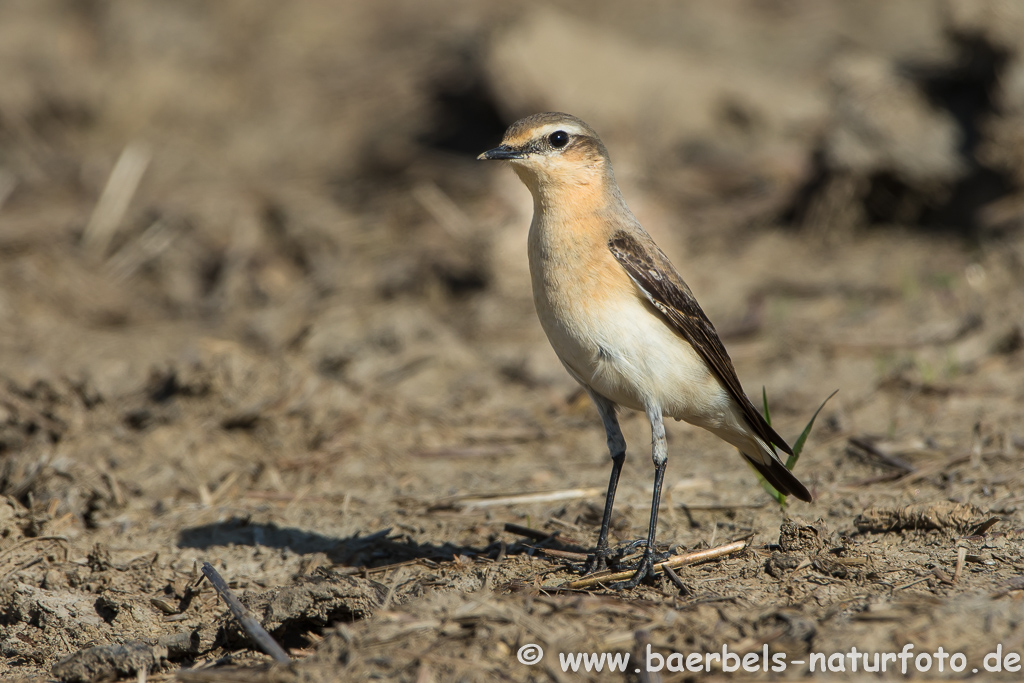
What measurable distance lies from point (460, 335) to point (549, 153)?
4.38 meters

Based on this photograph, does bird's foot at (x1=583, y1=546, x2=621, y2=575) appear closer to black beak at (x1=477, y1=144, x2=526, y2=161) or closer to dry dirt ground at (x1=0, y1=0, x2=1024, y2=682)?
dry dirt ground at (x1=0, y1=0, x2=1024, y2=682)

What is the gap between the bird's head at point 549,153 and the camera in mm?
5984

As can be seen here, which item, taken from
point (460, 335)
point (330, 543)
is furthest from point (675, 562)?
point (460, 335)

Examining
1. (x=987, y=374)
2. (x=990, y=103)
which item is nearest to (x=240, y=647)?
(x=987, y=374)

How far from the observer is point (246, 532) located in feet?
21.1

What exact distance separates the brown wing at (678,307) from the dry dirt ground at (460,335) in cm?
76

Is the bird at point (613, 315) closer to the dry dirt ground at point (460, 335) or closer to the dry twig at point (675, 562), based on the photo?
the dry twig at point (675, 562)

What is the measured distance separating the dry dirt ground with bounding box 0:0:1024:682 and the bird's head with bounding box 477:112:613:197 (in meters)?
2.20

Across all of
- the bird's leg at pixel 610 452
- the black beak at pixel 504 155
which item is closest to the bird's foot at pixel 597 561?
the bird's leg at pixel 610 452

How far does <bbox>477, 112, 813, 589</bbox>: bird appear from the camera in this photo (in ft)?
18.5

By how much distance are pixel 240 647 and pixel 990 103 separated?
9964 millimetres

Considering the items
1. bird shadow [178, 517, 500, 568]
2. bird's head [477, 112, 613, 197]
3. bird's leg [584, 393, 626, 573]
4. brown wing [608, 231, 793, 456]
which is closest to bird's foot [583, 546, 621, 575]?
bird's leg [584, 393, 626, 573]

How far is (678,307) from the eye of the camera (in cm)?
590

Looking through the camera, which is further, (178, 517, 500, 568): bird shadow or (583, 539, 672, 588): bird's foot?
(178, 517, 500, 568): bird shadow
